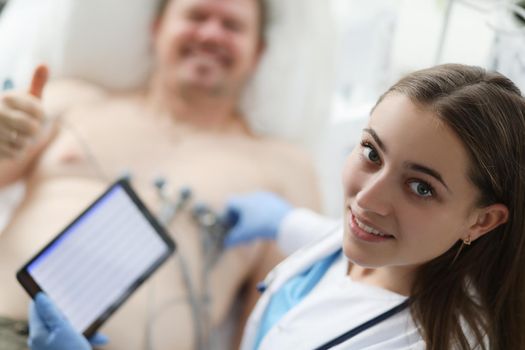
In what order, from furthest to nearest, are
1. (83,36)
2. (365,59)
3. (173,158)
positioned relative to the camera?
(365,59)
(83,36)
(173,158)

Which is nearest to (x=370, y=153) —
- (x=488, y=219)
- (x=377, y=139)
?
(x=377, y=139)

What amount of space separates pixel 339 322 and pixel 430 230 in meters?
0.20

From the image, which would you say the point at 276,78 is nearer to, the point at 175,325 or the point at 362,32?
the point at 362,32

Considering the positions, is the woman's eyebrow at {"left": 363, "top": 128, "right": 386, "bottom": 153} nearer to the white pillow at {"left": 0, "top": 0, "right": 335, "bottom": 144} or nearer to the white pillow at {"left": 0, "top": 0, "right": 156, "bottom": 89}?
the white pillow at {"left": 0, "top": 0, "right": 335, "bottom": 144}

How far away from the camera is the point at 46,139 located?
1.36 m

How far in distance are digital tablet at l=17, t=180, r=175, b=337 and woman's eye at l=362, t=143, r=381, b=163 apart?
1.53 ft

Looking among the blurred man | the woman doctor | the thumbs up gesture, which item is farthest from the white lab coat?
the thumbs up gesture

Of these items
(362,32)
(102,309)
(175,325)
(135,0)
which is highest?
(135,0)

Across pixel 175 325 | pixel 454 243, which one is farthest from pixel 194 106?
pixel 454 243

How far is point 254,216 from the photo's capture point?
51.1 inches

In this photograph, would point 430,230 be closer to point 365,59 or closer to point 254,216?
point 254,216

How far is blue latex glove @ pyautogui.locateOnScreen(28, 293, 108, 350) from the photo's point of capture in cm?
91

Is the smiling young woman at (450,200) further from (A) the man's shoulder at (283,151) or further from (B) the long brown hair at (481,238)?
(A) the man's shoulder at (283,151)

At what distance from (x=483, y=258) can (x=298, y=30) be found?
0.97 m
